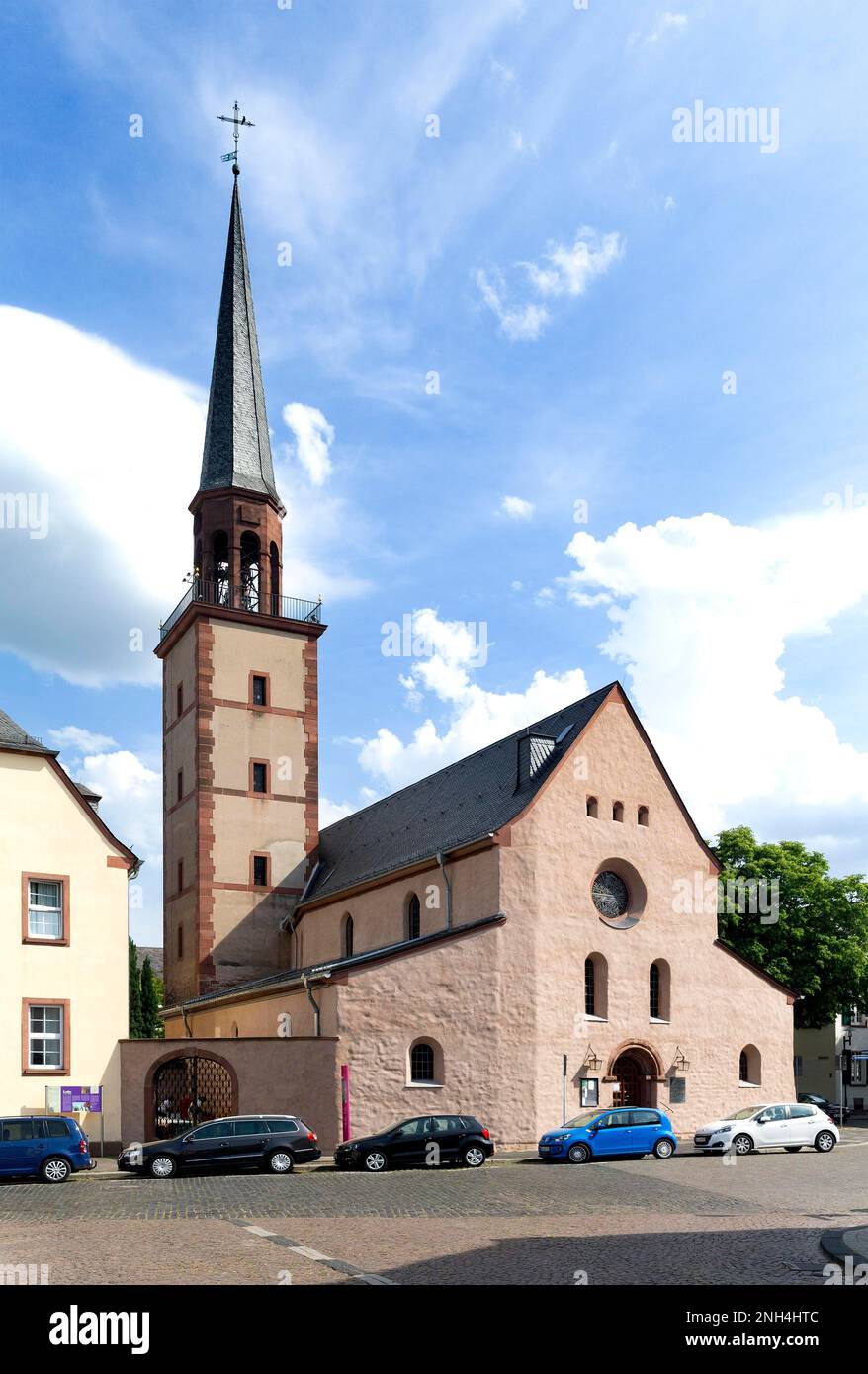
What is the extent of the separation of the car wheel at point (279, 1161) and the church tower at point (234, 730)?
21.2 meters

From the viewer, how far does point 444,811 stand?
44781 mm

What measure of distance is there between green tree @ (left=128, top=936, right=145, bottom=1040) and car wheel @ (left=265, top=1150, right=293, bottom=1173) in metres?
22.5

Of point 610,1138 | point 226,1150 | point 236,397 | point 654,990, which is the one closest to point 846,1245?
point 226,1150

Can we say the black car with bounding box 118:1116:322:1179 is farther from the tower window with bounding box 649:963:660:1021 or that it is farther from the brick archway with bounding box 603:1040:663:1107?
the tower window with bounding box 649:963:660:1021

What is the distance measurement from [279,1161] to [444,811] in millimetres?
18441

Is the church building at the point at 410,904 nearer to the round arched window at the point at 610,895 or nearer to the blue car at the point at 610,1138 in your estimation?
the round arched window at the point at 610,895

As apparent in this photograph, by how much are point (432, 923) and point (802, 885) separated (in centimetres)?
2303

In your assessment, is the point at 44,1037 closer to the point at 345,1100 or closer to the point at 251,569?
the point at 345,1100

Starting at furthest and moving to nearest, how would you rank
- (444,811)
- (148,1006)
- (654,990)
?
Result: 1. (148,1006)
2. (444,811)
3. (654,990)

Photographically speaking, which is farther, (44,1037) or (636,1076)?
(636,1076)

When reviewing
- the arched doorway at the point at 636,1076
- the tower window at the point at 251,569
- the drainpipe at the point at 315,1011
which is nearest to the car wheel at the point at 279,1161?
the drainpipe at the point at 315,1011

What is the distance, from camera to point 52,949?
3372 centimetres

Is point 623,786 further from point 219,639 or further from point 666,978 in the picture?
point 219,639
